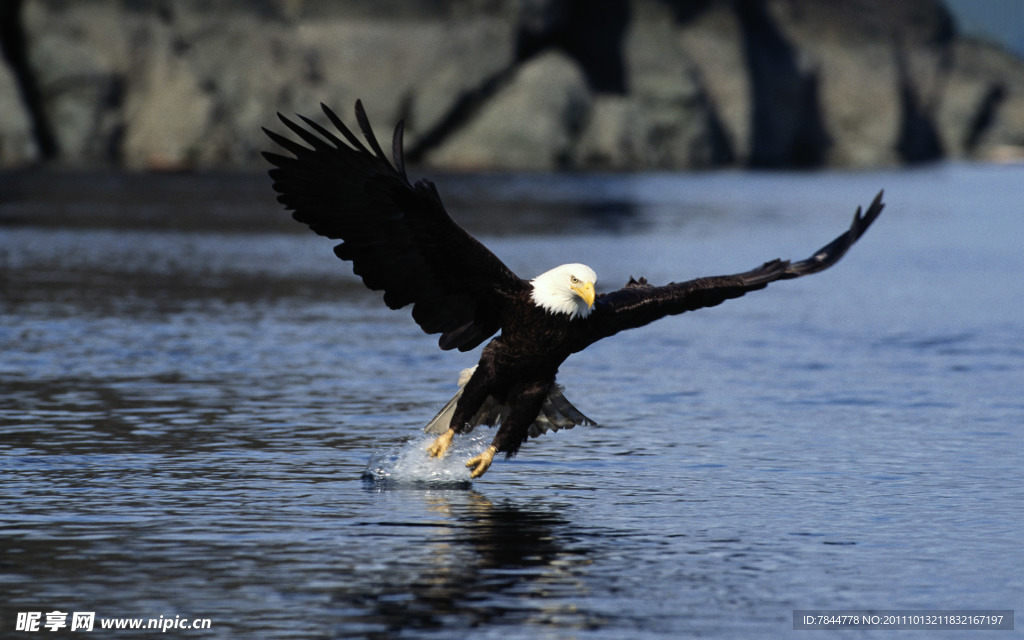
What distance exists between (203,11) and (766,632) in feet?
244

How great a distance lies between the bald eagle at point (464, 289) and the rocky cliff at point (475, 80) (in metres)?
47.7

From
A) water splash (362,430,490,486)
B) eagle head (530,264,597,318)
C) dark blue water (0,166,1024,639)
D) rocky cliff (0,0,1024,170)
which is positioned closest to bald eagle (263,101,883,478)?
eagle head (530,264,597,318)

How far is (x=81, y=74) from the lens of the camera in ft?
237

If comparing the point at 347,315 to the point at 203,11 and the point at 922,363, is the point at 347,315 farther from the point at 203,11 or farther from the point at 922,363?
the point at 203,11

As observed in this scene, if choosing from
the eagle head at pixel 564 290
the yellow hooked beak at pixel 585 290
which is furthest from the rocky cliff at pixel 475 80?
the yellow hooked beak at pixel 585 290

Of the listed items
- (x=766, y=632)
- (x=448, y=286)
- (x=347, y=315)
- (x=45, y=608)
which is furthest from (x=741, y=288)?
(x=347, y=315)

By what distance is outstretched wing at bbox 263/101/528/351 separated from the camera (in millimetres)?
8797

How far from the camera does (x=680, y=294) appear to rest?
9.55 metres

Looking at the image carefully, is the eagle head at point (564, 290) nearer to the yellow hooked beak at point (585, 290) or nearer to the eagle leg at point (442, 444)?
the yellow hooked beak at point (585, 290)

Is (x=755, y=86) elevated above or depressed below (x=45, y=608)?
above

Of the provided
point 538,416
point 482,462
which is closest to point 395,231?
point 482,462

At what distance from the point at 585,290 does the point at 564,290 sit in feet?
0.74

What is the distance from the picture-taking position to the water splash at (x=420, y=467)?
9523mm

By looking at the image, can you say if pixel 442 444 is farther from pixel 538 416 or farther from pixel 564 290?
pixel 564 290
